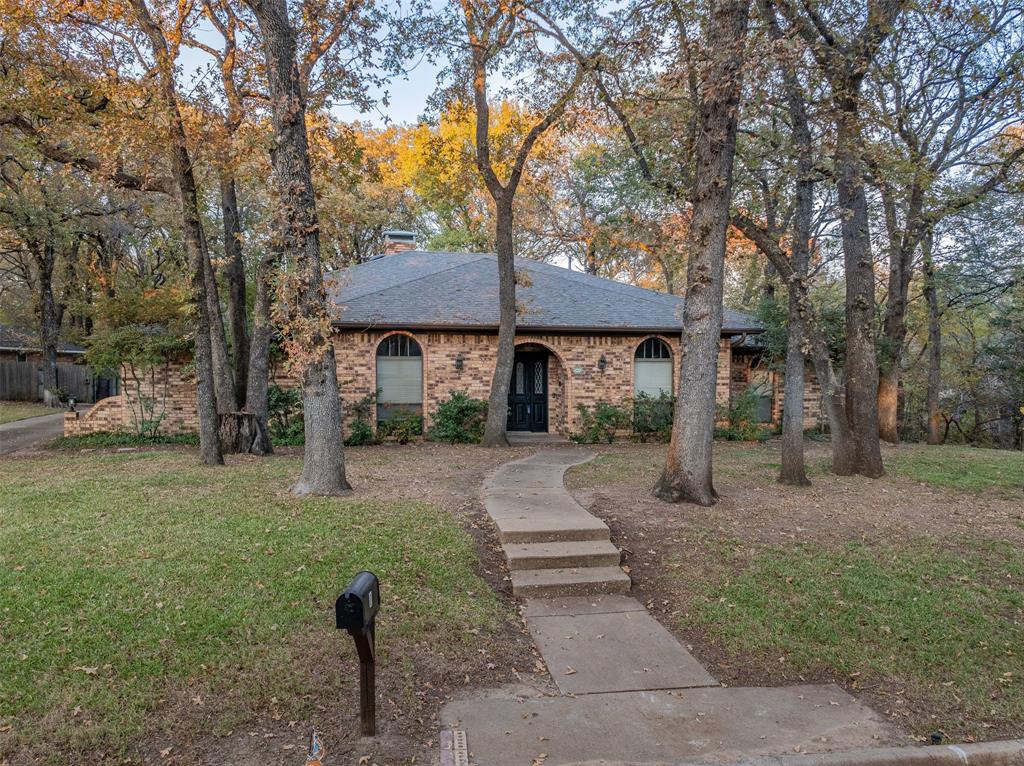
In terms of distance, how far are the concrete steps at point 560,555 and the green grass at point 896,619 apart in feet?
2.97

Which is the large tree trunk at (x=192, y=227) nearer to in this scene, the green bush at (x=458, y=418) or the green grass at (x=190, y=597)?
the green grass at (x=190, y=597)

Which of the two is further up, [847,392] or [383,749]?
[847,392]

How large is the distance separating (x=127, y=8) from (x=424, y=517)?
8798 millimetres

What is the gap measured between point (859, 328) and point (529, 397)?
8088mm

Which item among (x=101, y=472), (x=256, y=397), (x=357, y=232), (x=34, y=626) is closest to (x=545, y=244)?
(x=357, y=232)

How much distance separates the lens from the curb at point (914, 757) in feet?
9.48

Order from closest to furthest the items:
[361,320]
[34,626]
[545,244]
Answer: [34,626]
[361,320]
[545,244]

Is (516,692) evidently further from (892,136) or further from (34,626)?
(892,136)

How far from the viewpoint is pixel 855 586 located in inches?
195

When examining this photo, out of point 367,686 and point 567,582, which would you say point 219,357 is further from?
point 367,686

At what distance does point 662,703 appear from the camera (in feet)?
11.4

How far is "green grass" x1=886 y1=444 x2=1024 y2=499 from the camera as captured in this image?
350 inches

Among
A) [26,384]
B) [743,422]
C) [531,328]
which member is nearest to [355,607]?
[531,328]

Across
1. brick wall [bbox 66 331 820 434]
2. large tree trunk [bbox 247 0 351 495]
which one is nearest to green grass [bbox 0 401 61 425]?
brick wall [bbox 66 331 820 434]
